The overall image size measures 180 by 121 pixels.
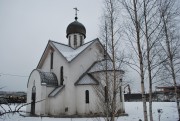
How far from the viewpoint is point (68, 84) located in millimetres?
19297

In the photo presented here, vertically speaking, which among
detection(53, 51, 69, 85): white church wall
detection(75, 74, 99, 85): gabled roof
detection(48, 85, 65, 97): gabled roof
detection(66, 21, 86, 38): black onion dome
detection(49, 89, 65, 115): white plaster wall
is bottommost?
detection(49, 89, 65, 115): white plaster wall

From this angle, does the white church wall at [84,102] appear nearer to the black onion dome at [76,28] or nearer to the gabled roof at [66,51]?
the gabled roof at [66,51]

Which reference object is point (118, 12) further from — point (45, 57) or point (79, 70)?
point (45, 57)

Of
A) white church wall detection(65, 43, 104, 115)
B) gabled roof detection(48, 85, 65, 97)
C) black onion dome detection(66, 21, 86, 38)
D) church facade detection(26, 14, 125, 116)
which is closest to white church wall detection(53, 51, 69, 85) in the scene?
church facade detection(26, 14, 125, 116)

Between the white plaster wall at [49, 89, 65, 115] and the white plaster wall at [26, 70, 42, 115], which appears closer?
the white plaster wall at [49, 89, 65, 115]

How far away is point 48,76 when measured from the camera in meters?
21.1

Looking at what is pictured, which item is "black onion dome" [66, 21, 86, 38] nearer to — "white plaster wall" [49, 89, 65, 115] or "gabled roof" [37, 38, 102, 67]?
"gabled roof" [37, 38, 102, 67]

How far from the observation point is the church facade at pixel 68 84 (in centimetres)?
1863

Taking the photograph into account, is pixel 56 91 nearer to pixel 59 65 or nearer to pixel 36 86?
pixel 36 86

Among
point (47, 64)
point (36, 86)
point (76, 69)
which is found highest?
point (47, 64)

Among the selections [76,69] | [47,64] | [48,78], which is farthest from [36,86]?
[76,69]

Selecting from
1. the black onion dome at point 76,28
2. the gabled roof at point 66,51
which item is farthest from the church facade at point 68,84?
the black onion dome at point 76,28

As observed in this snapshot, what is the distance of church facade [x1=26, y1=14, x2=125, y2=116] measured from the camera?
18.6m

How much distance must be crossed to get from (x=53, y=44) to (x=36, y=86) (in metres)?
5.62
